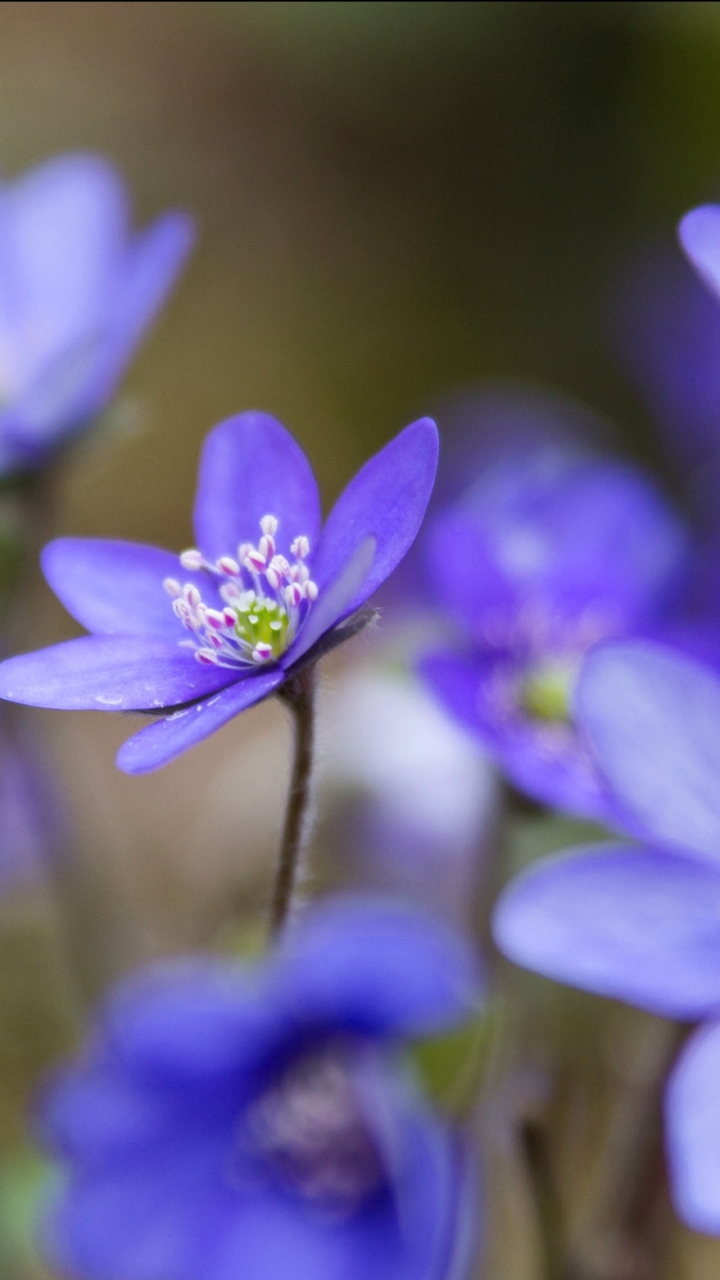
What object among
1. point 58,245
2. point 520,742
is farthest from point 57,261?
point 520,742

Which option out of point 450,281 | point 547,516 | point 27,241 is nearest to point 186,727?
point 547,516

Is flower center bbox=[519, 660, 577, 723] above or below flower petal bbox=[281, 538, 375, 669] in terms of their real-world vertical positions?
below

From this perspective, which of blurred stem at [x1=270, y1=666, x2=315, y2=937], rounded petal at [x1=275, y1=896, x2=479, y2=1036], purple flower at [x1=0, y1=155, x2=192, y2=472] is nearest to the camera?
blurred stem at [x1=270, y1=666, x2=315, y2=937]

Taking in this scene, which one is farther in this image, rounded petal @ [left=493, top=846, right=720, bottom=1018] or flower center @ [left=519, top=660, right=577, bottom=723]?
flower center @ [left=519, top=660, right=577, bottom=723]

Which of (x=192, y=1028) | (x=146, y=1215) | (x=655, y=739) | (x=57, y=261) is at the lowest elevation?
(x=146, y=1215)

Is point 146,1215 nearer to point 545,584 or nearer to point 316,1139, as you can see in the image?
point 316,1139

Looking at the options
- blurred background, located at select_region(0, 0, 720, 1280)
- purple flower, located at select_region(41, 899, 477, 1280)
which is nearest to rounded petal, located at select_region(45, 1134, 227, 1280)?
purple flower, located at select_region(41, 899, 477, 1280)

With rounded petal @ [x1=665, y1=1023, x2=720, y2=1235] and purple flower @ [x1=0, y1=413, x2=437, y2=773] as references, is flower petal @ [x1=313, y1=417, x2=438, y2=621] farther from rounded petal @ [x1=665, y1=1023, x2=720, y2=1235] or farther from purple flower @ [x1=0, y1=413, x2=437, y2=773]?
rounded petal @ [x1=665, y1=1023, x2=720, y2=1235]
